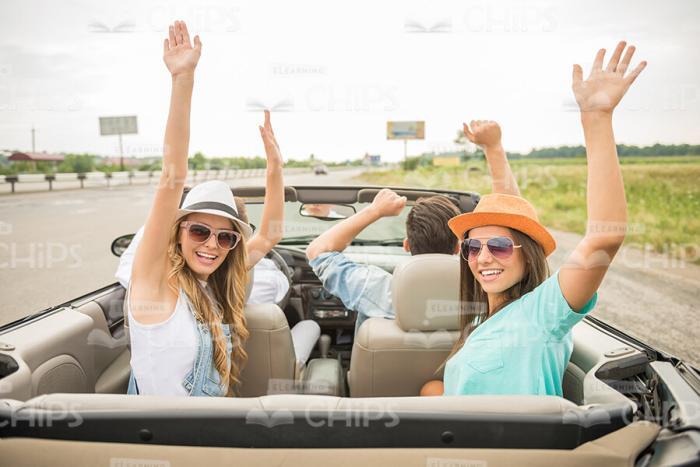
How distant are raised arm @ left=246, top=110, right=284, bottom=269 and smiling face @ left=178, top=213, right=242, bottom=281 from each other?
2.42 ft

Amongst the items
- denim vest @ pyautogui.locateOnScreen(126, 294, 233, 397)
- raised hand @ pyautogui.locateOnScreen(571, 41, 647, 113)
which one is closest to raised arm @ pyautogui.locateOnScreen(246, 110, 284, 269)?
denim vest @ pyautogui.locateOnScreen(126, 294, 233, 397)

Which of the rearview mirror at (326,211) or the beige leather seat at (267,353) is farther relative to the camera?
the rearview mirror at (326,211)

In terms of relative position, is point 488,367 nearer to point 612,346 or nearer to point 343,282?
point 612,346

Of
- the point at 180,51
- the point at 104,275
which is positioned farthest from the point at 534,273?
the point at 104,275

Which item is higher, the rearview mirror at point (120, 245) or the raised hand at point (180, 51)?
the raised hand at point (180, 51)

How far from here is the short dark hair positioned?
287cm

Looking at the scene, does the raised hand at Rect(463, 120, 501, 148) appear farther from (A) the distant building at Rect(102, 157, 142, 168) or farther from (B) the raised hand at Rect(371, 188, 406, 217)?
(A) the distant building at Rect(102, 157, 142, 168)

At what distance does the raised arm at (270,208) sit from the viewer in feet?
10.3

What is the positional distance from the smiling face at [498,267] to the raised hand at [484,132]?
35.4 inches

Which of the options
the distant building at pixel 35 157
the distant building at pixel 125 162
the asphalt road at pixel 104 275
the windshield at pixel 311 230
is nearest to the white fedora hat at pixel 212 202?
the windshield at pixel 311 230

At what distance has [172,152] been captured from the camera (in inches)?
75.6

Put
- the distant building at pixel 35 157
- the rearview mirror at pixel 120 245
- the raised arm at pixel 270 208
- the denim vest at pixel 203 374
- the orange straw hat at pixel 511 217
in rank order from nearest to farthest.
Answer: the orange straw hat at pixel 511 217 < the denim vest at pixel 203 374 < the raised arm at pixel 270 208 < the rearview mirror at pixel 120 245 < the distant building at pixel 35 157

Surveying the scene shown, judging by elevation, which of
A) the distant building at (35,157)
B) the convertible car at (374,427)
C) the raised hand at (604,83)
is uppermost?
the distant building at (35,157)

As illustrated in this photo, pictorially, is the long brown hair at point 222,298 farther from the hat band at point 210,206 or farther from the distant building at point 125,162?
the distant building at point 125,162
